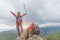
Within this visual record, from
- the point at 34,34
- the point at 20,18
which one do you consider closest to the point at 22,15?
the point at 20,18

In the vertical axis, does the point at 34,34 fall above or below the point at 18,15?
below

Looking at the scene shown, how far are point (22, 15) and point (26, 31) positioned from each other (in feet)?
7.76

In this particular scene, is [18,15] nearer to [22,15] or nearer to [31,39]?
[22,15]

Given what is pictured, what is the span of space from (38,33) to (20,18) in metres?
3.29

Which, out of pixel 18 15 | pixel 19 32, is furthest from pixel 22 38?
pixel 18 15

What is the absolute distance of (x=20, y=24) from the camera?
3809cm

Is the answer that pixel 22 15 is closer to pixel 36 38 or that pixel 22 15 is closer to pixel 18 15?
pixel 18 15

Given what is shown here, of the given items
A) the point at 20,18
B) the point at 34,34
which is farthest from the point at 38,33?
the point at 20,18

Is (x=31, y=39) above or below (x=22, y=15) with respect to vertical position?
below

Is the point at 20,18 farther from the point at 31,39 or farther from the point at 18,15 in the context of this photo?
the point at 31,39

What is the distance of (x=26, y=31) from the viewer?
38.3 metres

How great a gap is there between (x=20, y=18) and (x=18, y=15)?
637 mm

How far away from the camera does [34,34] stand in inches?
1495

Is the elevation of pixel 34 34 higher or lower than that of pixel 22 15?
lower
